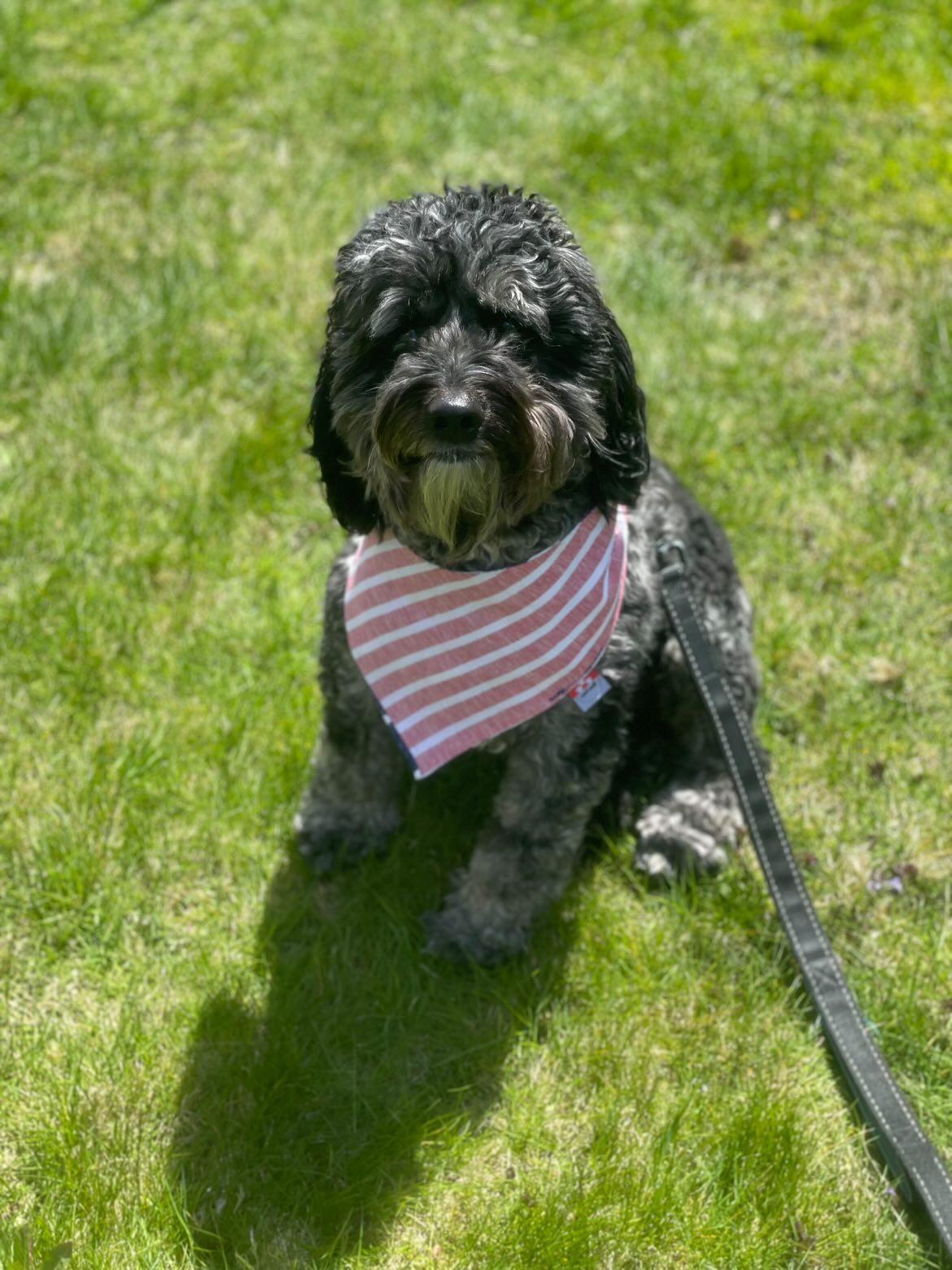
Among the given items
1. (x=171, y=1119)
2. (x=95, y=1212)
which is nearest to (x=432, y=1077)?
(x=171, y=1119)

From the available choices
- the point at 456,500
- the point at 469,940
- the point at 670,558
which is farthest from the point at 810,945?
the point at 456,500

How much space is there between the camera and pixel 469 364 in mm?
3064

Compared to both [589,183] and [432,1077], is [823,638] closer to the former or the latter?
[432,1077]

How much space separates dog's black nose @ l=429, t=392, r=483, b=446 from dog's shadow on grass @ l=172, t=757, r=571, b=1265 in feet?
5.83

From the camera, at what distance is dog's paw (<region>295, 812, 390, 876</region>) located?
13.8 ft

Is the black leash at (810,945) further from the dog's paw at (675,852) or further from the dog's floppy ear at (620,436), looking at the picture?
the dog's floppy ear at (620,436)

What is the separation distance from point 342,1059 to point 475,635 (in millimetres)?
1377

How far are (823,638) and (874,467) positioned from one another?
1124 millimetres

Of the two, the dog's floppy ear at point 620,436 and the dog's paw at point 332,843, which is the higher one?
the dog's floppy ear at point 620,436

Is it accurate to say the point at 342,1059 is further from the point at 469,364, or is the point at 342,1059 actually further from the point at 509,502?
the point at 469,364

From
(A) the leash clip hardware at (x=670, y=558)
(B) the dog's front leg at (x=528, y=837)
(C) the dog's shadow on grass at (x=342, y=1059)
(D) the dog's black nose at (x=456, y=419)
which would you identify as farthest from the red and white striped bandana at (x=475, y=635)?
(C) the dog's shadow on grass at (x=342, y=1059)

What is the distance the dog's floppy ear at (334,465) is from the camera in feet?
11.3

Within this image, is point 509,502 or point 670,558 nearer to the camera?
point 509,502

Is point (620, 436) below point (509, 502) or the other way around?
the other way around
